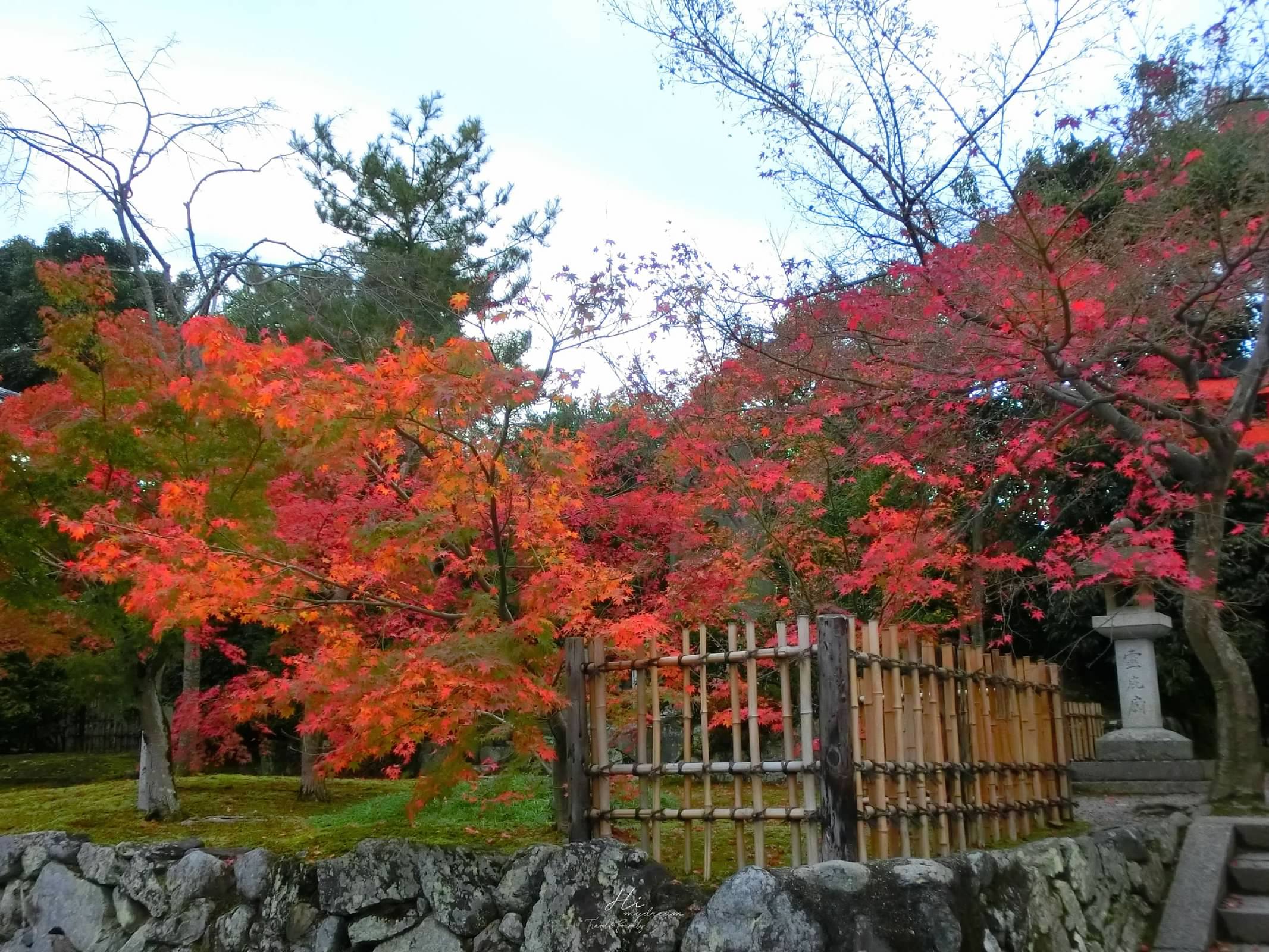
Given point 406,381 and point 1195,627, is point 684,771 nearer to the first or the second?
point 406,381

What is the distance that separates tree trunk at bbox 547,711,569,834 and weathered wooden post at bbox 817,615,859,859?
60.2 inches

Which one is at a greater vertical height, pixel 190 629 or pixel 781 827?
pixel 190 629

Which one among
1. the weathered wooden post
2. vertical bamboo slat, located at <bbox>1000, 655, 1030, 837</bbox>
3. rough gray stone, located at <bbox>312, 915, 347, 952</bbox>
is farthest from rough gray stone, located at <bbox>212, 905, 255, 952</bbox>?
vertical bamboo slat, located at <bbox>1000, 655, 1030, 837</bbox>

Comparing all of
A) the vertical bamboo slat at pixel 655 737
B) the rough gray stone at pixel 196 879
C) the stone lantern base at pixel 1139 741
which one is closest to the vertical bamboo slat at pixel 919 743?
the vertical bamboo slat at pixel 655 737

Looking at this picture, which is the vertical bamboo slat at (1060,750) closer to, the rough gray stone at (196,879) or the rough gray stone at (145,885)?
the rough gray stone at (196,879)

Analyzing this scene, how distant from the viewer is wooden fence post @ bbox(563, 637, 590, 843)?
18.1 feet

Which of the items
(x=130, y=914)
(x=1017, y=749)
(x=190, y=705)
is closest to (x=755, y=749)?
(x=1017, y=749)

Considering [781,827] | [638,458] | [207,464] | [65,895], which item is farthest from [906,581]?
[65,895]

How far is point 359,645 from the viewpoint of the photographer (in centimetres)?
617

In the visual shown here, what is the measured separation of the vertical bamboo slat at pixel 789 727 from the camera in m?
4.96

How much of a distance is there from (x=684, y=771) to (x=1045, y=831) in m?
3.53

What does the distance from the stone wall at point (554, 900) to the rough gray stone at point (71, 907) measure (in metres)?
0.01

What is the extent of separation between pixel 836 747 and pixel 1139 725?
311 inches

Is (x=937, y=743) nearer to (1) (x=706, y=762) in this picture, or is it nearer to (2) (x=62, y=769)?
(1) (x=706, y=762)
